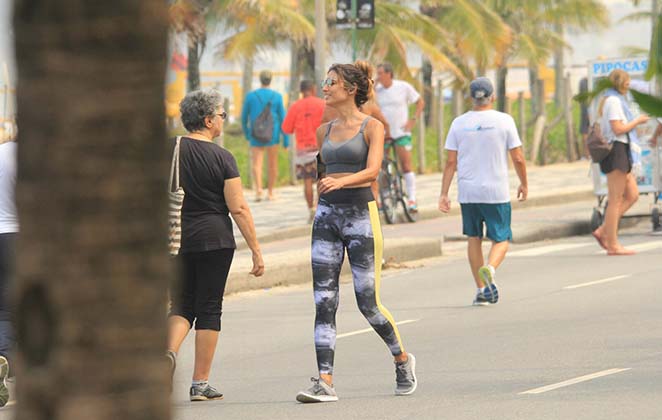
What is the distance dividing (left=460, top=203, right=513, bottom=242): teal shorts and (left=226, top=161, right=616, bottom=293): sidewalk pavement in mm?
2577

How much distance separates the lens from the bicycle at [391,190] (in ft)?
63.5

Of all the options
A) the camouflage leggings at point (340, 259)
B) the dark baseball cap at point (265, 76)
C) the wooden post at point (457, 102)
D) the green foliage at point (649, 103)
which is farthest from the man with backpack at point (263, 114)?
the green foliage at point (649, 103)

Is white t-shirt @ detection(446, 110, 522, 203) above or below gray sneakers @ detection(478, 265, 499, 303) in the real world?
above

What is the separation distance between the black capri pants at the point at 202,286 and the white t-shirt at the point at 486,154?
4179 mm

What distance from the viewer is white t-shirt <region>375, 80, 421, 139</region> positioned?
65.6ft

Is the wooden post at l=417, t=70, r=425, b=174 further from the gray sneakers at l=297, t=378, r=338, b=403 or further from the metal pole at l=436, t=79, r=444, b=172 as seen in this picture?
the gray sneakers at l=297, t=378, r=338, b=403

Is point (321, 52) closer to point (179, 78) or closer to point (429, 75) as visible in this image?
point (179, 78)

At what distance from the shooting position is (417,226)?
66.6ft

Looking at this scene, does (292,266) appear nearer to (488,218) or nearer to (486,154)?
(488,218)

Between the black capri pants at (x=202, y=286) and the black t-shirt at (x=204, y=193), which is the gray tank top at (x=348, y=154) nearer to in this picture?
the black t-shirt at (x=204, y=193)

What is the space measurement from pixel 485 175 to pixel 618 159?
12.3ft

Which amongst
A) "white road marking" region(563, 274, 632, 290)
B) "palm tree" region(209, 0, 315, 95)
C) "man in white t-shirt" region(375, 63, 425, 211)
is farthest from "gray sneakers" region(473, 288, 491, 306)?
"palm tree" region(209, 0, 315, 95)

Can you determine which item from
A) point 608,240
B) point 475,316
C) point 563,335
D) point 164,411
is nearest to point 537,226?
point 608,240

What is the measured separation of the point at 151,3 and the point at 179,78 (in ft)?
84.4
